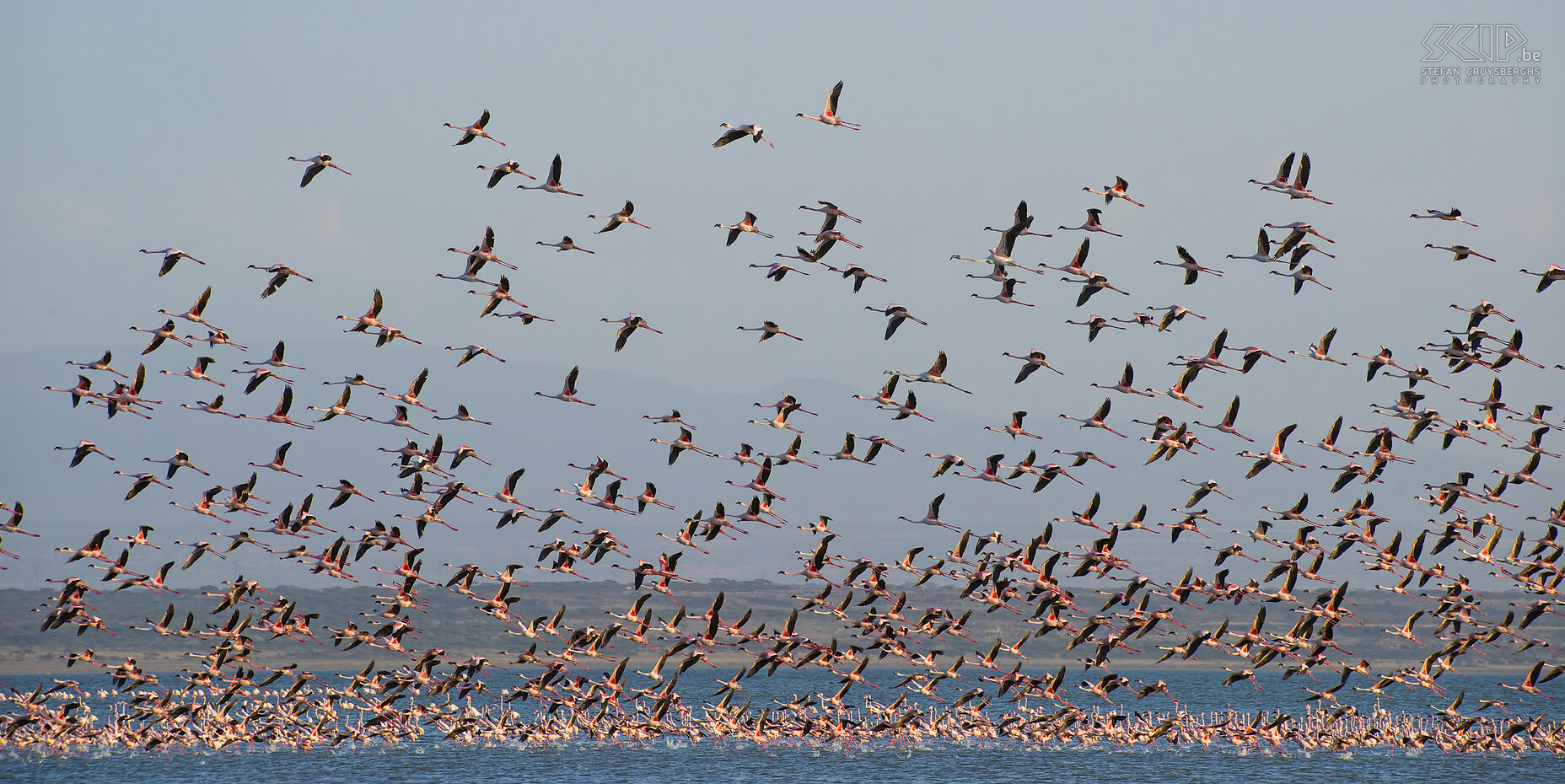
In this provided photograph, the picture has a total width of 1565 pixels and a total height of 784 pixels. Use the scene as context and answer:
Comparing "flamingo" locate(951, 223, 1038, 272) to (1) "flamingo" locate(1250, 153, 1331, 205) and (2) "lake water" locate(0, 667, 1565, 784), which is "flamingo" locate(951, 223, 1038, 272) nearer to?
(1) "flamingo" locate(1250, 153, 1331, 205)

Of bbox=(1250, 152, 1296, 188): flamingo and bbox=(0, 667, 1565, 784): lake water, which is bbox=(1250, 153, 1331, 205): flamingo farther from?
bbox=(0, 667, 1565, 784): lake water

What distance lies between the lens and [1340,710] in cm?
6312

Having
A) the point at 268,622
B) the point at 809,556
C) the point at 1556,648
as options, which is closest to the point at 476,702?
the point at 268,622

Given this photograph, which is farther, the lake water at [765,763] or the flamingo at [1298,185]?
the lake water at [765,763]

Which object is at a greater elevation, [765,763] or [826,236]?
[826,236]

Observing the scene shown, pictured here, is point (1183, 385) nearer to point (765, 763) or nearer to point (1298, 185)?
point (1298, 185)

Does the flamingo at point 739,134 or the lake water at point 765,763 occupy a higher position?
the flamingo at point 739,134

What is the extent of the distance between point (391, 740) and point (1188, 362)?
140 feet

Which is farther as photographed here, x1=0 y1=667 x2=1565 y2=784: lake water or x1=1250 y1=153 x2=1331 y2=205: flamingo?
x1=0 y1=667 x2=1565 y2=784: lake water

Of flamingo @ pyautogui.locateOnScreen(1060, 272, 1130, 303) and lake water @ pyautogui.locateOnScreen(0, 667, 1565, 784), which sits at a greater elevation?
flamingo @ pyautogui.locateOnScreen(1060, 272, 1130, 303)

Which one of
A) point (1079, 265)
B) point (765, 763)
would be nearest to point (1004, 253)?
point (1079, 265)

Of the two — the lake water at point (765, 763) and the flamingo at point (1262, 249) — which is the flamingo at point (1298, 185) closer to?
the flamingo at point (1262, 249)

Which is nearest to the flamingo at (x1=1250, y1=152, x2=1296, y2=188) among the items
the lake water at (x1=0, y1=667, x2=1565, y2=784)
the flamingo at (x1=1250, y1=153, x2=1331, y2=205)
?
the flamingo at (x1=1250, y1=153, x2=1331, y2=205)

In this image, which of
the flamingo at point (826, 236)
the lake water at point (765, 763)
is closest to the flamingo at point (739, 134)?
the flamingo at point (826, 236)
